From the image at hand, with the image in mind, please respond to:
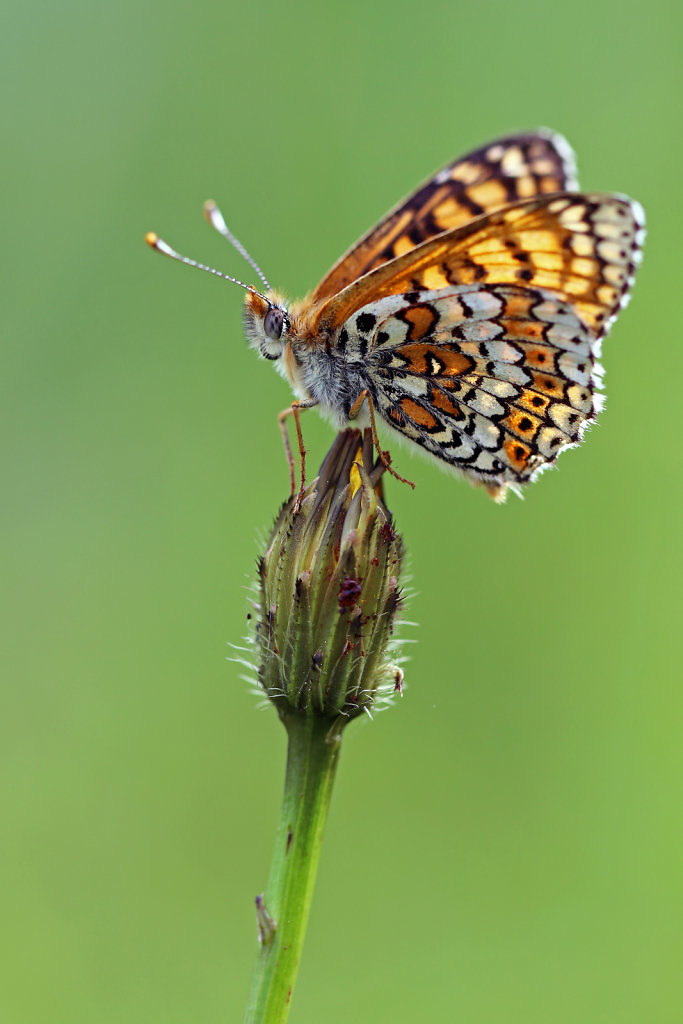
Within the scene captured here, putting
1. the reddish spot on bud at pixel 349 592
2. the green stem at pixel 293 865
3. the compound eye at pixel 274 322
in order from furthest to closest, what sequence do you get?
the compound eye at pixel 274 322 < the reddish spot on bud at pixel 349 592 < the green stem at pixel 293 865

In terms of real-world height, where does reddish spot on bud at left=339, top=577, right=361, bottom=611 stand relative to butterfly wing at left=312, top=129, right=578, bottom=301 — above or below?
below

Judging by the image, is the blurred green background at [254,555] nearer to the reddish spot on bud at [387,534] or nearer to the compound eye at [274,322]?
the compound eye at [274,322]

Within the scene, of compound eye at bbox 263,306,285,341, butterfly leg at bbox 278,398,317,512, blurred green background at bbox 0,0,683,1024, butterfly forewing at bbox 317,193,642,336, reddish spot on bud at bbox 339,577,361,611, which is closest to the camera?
reddish spot on bud at bbox 339,577,361,611

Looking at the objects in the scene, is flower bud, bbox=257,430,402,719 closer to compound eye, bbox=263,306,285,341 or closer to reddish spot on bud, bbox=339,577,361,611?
reddish spot on bud, bbox=339,577,361,611

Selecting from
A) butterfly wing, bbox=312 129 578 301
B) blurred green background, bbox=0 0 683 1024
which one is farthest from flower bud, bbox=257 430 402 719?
blurred green background, bbox=0 0 683 1024

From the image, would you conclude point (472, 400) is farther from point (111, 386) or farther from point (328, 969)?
point (111, 386)

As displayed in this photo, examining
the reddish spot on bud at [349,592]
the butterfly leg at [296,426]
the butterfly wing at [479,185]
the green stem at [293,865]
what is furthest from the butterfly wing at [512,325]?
the green stem at [293,865]

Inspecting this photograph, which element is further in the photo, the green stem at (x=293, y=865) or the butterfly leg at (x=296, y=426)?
the butterfly leg at (x=296, y=426)
